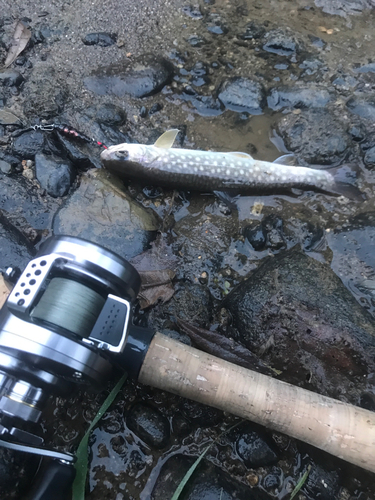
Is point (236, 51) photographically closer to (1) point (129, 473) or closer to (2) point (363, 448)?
(2) point (363, 448)

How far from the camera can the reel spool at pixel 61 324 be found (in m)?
2.00

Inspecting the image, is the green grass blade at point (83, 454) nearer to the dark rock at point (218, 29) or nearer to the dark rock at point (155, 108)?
the dark rock at point (155, 108)

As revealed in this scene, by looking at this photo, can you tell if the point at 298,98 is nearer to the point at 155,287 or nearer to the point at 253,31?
the point at 253,31

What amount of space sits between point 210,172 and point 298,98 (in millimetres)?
1600

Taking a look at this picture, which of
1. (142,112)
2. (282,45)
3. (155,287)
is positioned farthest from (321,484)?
(282,45)

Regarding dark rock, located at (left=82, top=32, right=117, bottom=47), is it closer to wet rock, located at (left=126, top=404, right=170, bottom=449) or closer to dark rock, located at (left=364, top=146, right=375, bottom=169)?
dark rock, located at (left=364, top=146, right=375, bottom=169)

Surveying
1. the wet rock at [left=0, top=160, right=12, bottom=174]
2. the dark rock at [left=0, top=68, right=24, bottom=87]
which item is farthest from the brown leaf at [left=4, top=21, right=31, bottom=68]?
the wet rock at [left=0, top=160, right=12, bottom=174]

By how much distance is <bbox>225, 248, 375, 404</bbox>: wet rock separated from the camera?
2.92m

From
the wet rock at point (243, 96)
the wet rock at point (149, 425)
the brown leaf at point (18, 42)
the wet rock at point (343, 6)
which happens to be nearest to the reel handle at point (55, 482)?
the wet rock at point (149, 425)

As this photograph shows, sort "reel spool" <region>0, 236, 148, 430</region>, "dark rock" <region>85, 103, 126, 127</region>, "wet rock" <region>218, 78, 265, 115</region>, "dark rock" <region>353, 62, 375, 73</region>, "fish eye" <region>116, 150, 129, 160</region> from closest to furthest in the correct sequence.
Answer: "reel spool" <region>0, 236, 148, 430</region>, "fish eye" <region>116, 150, 129, 160</region>, "dark rock" <region>85, 103, 126, 127</region>, "wet rock" <region>218, 78, 265, 115</region>, "dark rock" <region>353, 62, 375, 73</region>

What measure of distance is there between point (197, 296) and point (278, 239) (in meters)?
1.05

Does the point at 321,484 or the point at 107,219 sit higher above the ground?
the point at 107,219

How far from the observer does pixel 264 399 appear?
2357 mm

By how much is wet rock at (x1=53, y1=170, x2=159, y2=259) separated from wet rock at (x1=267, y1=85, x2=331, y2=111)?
7.10ft
